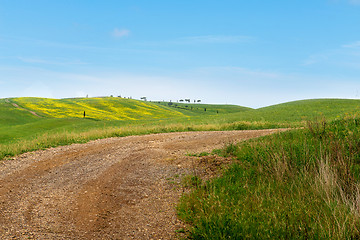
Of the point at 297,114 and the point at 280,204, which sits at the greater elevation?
the point at 297,114

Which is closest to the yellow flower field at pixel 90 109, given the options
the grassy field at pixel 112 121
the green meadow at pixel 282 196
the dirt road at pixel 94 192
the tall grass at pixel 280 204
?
the grassy field at pixel 112 121

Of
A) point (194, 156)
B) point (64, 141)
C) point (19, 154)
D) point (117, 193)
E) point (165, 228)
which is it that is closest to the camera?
point (165, 228)

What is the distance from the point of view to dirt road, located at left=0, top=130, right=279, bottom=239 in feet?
21.1

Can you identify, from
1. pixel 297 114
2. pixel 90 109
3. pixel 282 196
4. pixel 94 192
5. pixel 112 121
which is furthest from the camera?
pixel 90 109

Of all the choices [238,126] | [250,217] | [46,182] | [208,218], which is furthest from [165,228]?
[238,126]

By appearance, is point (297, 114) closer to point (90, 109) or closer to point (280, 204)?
point (280, 204)

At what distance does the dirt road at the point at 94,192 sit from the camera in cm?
643

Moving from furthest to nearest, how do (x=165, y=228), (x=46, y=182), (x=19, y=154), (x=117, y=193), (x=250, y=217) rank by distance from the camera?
1. (x=19, y=154)
2. (x=46, y=182)
3. (x=117, y=193)
4. (x=165, y=228)
5. (x=250, y=217)

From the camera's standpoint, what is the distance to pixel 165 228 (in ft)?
20.9

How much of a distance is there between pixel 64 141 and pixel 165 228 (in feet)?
42.5

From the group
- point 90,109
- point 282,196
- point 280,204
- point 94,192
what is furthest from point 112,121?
point 90,109

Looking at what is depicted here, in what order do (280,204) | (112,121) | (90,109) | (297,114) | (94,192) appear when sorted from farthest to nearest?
(90,109)
(112,121)
(297,114)
(94,192)
(280,204)

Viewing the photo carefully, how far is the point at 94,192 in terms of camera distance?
877 cm

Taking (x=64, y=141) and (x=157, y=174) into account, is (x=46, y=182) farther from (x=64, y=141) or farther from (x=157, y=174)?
(x=64, y=141)
